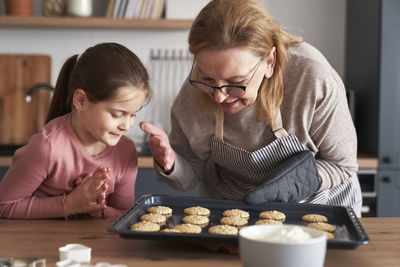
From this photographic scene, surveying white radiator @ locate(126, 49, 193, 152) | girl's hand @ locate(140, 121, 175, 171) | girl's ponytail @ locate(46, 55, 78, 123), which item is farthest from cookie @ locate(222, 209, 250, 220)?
white radiator @ locate(126, 49, 193, 152)

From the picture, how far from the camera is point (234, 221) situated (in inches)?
49.9

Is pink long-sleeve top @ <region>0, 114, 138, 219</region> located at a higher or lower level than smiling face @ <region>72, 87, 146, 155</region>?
lower

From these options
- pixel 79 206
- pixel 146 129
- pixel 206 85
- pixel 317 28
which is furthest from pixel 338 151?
pixel 317 28

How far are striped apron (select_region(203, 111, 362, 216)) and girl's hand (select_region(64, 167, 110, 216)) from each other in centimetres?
44

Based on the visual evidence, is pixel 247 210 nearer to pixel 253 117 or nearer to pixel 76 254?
pixel 253 117

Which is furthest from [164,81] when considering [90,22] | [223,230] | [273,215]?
[223,230]

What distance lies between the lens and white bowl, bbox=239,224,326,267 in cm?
79

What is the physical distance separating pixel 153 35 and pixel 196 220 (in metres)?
2.31

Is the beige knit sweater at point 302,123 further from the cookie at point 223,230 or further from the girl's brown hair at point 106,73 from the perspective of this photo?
the cookie at point 223,230

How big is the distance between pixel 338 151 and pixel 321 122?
10 centimetres

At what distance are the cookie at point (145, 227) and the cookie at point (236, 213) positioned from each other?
19cm

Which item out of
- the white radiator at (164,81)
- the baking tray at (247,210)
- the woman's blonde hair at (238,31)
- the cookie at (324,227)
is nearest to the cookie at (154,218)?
the baking tray at (247,210)

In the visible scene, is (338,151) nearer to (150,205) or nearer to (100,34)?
(150,205)

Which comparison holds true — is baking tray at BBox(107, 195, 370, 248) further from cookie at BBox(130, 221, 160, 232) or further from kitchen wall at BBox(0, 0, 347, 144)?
kitchen wall at BBox(0, 0, 347, 144)
